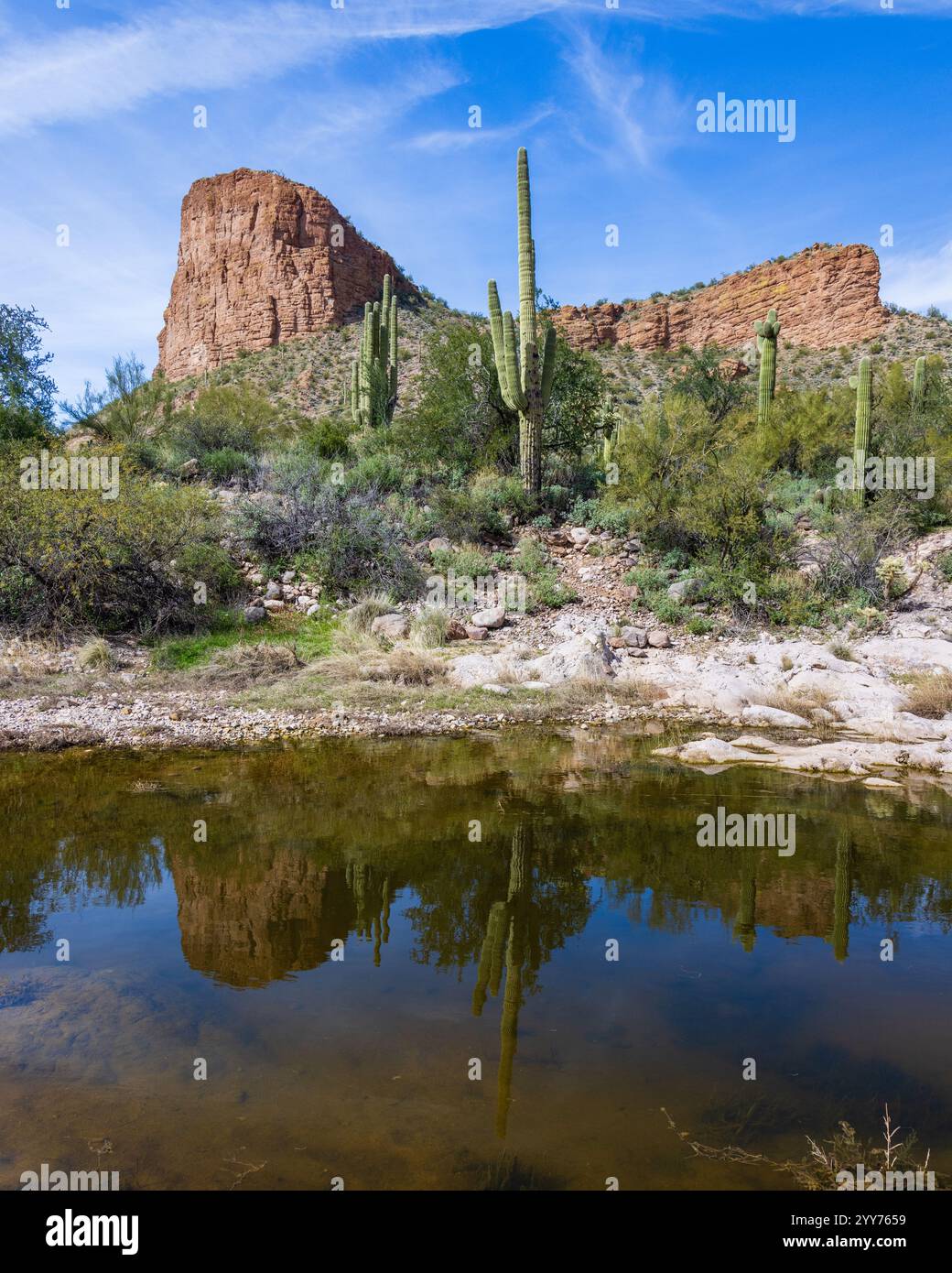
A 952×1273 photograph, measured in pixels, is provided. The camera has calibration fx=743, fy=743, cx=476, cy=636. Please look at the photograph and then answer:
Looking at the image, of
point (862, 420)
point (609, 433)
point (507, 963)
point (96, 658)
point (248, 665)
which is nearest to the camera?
point (507, 963)

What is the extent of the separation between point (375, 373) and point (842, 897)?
21.0m

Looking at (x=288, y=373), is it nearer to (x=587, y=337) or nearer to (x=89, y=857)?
(x=587, y=337)

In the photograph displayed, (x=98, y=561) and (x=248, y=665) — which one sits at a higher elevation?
(x=98, y=561)

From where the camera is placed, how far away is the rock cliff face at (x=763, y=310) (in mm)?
46781

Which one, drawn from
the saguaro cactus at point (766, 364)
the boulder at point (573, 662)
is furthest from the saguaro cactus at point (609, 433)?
the boulder at point (573, 662)

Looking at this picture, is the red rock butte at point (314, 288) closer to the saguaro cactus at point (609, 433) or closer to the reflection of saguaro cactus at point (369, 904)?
the saguaro cactus at point (609, 433)

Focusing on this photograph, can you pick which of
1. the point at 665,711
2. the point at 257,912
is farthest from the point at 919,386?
the point at 257,912

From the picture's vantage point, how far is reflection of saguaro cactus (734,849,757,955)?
15.1 ft

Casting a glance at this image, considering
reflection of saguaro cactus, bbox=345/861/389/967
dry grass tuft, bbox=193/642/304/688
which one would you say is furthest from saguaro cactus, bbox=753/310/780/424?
reflection of saguaro cactus, bbox=345/861/389/967

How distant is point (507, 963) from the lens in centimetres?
423

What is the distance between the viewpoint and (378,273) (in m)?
56.9

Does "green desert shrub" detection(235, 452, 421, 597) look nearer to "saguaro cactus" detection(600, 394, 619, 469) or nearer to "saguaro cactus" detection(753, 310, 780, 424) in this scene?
"saguaro cactus" detection(600, 394, 619, 469)

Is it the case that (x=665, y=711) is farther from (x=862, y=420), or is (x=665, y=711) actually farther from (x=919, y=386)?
(x=919, y=386)

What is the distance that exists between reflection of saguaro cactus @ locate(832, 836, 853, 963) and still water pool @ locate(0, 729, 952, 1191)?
20 mm
